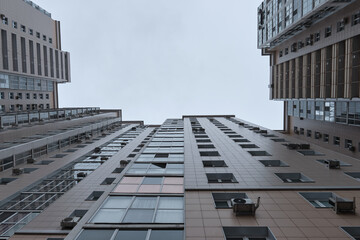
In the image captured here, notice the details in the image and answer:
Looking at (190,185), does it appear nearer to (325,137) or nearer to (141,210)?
(141,210)

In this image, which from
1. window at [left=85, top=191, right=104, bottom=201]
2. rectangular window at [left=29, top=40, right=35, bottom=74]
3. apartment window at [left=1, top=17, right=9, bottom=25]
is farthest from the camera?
rectangular window at [left=29, top=40, right=35, bottom=74]

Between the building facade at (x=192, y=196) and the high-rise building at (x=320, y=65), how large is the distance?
11845mm

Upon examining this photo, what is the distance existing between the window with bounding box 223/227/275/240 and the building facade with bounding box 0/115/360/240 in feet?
0.18

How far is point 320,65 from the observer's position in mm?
44156

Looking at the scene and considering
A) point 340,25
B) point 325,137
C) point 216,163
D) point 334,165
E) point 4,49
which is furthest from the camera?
point 4,49

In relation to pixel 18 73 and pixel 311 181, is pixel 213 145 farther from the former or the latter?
pixel 18 73

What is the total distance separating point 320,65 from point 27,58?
66.5 m

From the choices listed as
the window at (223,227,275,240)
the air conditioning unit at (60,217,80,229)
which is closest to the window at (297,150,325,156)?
the window at (223,227,275,240)

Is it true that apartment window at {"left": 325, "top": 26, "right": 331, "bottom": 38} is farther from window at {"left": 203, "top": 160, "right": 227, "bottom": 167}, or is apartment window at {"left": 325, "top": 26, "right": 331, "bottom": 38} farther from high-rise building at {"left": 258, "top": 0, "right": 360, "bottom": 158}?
window at {"left": 203, "top": 160, "right": 227, "bottom": 167}

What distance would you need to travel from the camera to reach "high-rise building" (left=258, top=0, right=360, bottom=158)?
3566cm

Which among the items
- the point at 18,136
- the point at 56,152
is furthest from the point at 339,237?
the point at 18,136

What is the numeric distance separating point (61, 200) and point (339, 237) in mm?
23783

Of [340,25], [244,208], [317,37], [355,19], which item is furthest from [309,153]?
[317,37]

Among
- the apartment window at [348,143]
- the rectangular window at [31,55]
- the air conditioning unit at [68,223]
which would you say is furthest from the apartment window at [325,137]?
the rectangular window at [31,55]
